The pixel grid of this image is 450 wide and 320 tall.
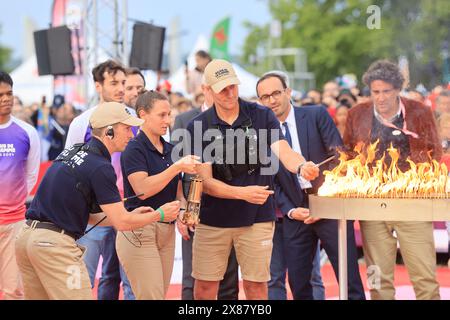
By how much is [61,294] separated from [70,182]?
708 millimetres

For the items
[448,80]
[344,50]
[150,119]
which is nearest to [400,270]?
[448,80]

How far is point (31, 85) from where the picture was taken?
2931 centimetres

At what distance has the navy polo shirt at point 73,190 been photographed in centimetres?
610

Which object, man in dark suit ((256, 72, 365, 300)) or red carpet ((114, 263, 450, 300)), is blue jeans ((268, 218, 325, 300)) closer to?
man in dark suit ((256, 72, 365, 300))

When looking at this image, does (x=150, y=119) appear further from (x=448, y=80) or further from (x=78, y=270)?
(x=448, y=80)

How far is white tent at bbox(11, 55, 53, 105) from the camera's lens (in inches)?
1130

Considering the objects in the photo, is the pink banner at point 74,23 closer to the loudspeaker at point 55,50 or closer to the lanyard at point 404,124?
the loudspeaker at point 55,50

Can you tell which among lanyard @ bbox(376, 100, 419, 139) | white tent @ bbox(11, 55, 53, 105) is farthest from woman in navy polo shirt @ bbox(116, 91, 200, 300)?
white tent @ bbox(11, 55, 53, 105)

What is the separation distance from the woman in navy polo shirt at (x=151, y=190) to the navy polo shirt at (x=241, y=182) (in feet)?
0.82

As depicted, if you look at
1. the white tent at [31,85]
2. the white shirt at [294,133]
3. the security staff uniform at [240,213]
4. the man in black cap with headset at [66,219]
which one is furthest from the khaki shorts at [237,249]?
the white tent at [31,85]

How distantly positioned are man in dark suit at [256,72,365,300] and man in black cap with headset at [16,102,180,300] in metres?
2.20

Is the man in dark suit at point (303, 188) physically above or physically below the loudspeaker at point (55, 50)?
below

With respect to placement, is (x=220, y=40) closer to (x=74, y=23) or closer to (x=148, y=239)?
(x=74, y=23)

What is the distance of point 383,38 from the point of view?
13.3 m
